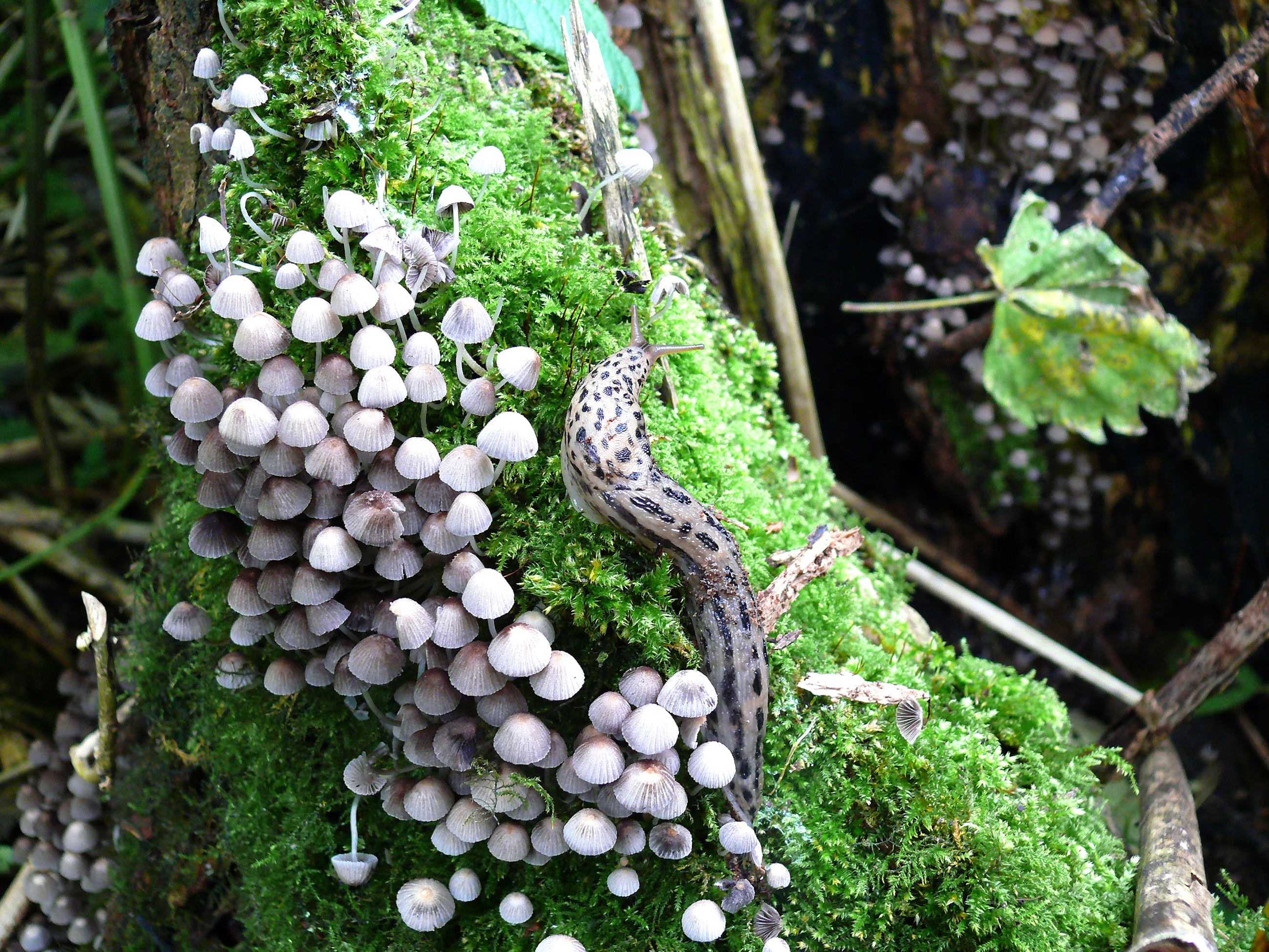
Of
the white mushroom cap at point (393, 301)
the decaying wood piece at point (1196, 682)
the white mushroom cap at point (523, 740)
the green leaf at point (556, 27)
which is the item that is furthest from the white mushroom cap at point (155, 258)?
the decaying wood piece at point (1196, 682)

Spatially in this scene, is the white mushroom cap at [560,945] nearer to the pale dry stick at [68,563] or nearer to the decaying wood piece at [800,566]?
the decaying wood piece at [800,566]

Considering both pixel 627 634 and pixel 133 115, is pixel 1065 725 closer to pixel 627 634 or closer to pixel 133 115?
pixel 627 634

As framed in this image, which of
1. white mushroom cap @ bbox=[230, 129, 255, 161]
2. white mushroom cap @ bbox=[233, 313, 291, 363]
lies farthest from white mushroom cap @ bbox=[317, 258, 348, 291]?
white mushroom cap @ bbox=[230, 129, 255, 161]

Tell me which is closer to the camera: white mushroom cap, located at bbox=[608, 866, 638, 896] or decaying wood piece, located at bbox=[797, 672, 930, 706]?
white mushroom cap, located at bbox=[608, 866, 638, 896]

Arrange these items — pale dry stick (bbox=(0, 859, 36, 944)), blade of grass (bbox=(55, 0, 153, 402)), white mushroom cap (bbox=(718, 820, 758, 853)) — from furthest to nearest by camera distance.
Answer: blade of grass (bbox=(55, 0, 153, 402))
pale dry stick (bbox=(0, 859, 36, 944))
white mushroom cap (bbox=(718, 820, 758, 853))

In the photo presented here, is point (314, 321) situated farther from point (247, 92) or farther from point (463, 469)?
point (247, 92)

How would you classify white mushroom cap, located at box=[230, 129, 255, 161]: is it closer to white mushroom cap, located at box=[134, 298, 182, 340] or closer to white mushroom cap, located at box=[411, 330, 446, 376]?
white mushroom cap, located at box=[134, 298, 182, 340]
